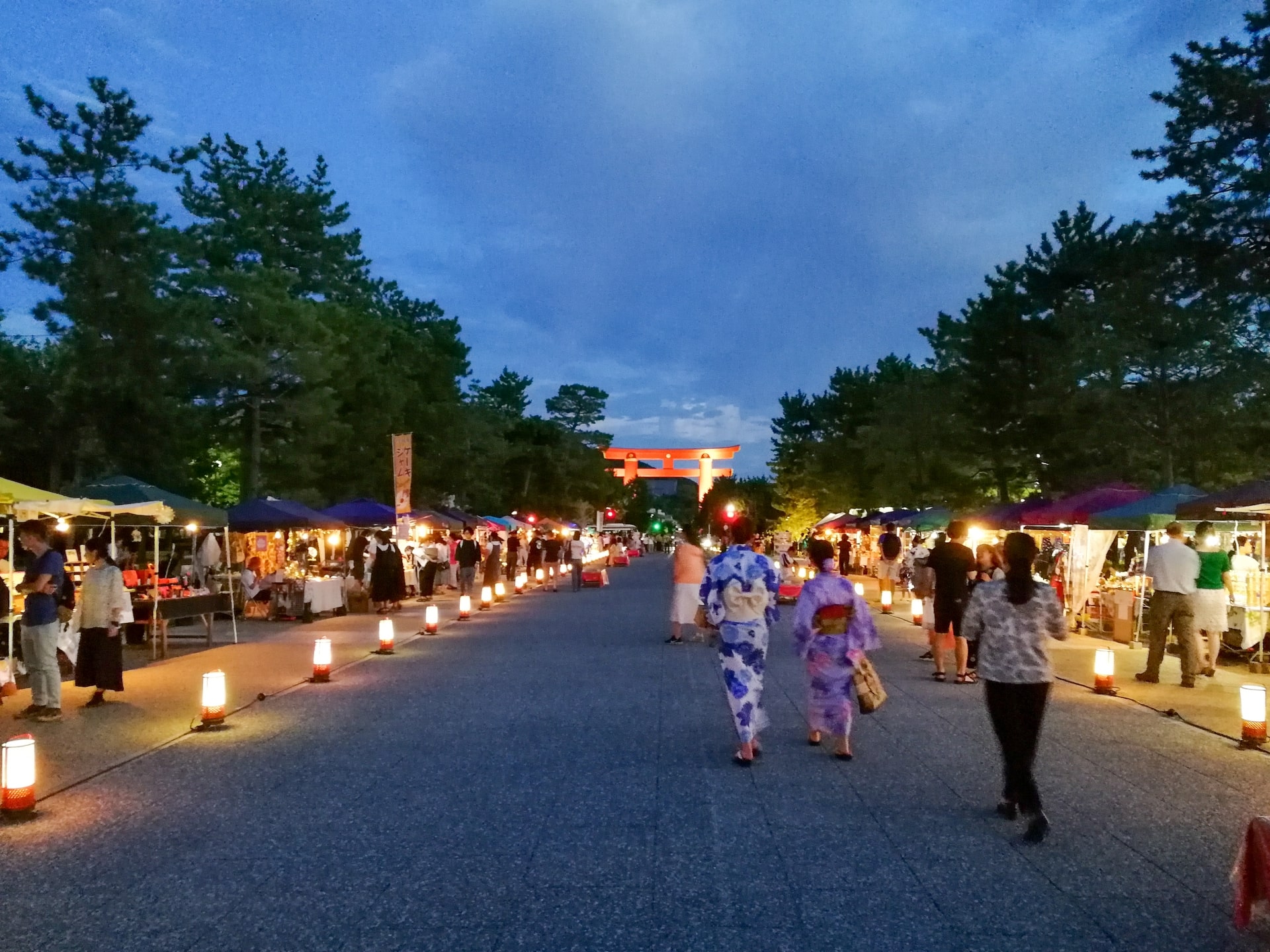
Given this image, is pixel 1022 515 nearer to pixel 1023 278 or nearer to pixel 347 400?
pixel 1023 278

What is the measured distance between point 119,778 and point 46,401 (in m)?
23.6

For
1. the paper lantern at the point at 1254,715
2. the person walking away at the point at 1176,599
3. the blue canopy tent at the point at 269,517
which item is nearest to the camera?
the paper lantern at the point at 1254,715

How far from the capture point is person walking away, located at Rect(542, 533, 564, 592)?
37344mm

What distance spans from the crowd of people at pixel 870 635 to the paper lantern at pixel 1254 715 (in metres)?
1.90

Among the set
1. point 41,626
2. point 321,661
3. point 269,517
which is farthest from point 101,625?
point 269,517

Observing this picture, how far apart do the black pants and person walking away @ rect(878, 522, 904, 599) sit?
19.1 meters

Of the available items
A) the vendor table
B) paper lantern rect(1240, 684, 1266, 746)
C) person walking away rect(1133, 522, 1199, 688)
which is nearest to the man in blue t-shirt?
the vendor table

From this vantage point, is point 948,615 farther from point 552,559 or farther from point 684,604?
point 552,559

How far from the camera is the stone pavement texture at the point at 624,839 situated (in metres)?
4.63

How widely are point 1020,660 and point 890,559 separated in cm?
2372

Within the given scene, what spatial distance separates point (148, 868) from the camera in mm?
5477

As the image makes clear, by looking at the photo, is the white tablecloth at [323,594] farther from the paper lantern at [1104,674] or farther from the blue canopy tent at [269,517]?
the paper lantern at [1104,674]

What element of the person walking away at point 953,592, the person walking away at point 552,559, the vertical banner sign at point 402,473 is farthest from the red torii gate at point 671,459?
the person walking away at point 953,592

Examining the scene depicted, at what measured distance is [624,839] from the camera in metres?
5.93
